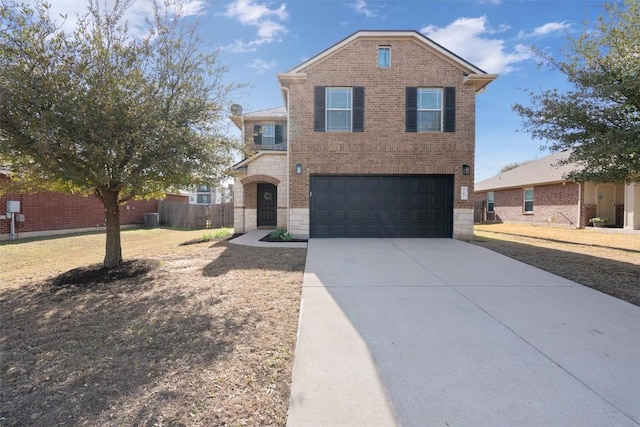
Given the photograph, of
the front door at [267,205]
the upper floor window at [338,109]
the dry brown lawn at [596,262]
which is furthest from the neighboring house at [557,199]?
the front door at [267,205]

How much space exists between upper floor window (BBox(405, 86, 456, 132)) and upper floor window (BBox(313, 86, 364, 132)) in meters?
1.80

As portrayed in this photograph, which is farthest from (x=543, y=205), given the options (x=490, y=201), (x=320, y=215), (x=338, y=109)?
(x=320, y=215)

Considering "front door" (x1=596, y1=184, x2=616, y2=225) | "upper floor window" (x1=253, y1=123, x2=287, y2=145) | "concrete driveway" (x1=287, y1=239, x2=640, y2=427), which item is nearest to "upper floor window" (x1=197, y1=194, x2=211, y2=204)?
"upper floor window" (x1=253, y1=123, x2=287, y2=145)

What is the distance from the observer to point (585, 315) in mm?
4094

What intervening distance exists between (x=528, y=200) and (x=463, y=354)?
2250 cm

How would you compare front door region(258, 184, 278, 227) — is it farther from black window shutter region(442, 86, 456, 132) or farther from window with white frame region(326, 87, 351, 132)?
black window shutter region(442, 86, 456, 132)

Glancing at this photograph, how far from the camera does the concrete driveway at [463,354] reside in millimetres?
2258

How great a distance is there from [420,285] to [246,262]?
13.6ft

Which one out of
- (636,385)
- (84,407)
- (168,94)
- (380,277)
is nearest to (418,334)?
(636,385)

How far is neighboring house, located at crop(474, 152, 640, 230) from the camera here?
16.3 meters

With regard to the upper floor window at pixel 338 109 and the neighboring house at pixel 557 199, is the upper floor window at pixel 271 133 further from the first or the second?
the neighboring house at pixel 557 199

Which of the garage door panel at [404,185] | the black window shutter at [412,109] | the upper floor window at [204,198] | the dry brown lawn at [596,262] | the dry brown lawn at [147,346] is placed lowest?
the dry brown lawn at [147,346]

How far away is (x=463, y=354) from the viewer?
10.0 ft

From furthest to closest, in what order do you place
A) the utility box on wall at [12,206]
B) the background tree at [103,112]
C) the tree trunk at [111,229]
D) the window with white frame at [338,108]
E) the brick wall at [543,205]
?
the brick wall at [543,205] → the utility box on wall at [12,206] → the window with white frame at [338,108] → the tree trunk at [111,229] → the background tree at [103,112]
